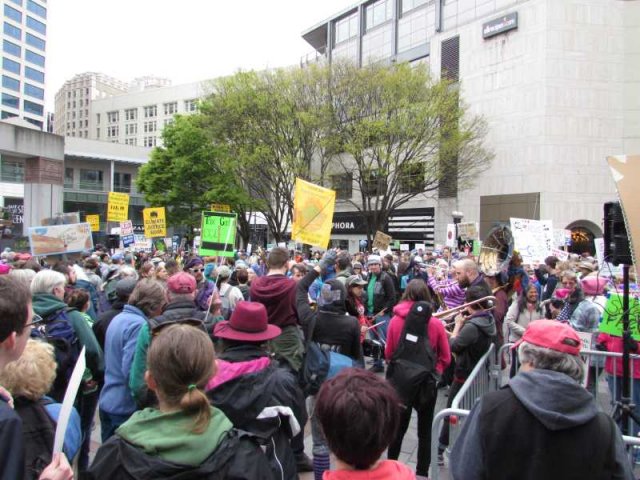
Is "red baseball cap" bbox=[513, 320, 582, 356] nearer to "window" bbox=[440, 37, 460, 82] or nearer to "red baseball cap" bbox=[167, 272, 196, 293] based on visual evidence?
"red baseball cap" bbox=[167, 272, 196, 293]

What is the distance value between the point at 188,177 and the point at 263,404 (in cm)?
3360

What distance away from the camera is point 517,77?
31.3m

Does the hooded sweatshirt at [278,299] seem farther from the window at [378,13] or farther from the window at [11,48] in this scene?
the window at [11,48]

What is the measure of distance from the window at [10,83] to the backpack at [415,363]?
9026 cm

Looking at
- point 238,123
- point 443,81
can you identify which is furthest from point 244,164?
point 443,81

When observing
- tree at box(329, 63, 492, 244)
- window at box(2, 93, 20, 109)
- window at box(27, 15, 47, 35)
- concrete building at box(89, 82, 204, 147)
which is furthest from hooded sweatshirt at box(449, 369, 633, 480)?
window at box(27, 15, 47, 35)

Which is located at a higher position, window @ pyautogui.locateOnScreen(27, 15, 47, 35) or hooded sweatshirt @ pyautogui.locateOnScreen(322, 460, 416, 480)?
window @ pyautogui.locateOnScreen(27, 15, 47, 35)

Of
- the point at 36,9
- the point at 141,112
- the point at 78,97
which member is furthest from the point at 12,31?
the point at 78,97

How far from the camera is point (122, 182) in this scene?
57344mm

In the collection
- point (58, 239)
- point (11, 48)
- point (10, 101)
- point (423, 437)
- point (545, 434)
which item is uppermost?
point (11, 48)

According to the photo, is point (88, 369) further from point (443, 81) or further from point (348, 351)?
point (443, 81)

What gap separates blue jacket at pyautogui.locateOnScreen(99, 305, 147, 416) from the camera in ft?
13.4

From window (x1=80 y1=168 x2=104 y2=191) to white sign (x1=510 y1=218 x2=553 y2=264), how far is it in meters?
53.1

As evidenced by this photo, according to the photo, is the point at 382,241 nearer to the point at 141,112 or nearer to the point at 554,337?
the point at 554,337
